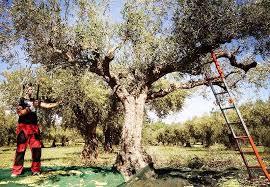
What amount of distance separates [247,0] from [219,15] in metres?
1.89

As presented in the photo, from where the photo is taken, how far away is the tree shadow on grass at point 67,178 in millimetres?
13031

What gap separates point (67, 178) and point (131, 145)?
140 inches

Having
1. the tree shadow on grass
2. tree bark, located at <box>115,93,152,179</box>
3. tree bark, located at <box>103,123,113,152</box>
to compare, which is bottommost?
the tree shadow on grass

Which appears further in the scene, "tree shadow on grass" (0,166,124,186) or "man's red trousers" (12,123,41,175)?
"man's red trousers" (12,123,41,175)

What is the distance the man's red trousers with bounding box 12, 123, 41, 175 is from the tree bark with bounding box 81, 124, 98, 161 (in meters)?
19.0

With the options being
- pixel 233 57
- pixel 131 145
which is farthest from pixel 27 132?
pixel 233 57

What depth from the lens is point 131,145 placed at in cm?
1588

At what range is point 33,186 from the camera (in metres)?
12.5

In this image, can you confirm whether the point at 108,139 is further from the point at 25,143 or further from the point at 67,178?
the point at 67,178

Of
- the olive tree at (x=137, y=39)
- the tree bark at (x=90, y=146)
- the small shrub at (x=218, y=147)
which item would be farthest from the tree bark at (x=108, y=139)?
the olive tree at (x=137, y=39)

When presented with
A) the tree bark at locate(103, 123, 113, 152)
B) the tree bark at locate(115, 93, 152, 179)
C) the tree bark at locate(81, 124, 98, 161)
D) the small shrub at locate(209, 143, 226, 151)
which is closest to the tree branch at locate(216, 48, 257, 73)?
the tree bark at locate(115, 93, 152, 179)

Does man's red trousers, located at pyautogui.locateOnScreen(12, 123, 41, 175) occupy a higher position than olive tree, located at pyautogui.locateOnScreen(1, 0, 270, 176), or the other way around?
olive tree, located at pyautogui.locateOnScreen(1, 0, 270, 176)

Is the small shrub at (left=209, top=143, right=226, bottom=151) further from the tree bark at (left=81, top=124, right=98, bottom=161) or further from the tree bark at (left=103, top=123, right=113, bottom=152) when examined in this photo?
the tree bark at (left=81, top=124, right=98, bottom=161)

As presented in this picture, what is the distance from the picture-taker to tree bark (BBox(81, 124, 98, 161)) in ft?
109
